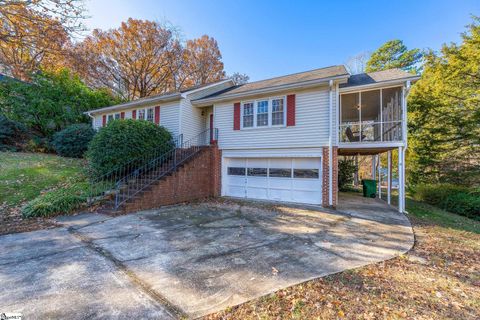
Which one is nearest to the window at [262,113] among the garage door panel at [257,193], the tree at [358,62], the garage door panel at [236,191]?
the garage door panel at [257,193]

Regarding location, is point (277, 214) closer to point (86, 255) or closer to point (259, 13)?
point (86, 255)

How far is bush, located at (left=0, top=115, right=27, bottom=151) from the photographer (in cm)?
1467

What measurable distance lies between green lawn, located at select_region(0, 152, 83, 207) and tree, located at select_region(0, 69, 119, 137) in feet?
13.2

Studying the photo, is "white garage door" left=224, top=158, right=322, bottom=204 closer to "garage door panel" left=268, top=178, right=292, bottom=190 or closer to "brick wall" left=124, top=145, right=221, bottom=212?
"garage door panel" left=268, top=178, right=292, bottom=190

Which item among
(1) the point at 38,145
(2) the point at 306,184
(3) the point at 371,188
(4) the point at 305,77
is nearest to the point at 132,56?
(1) the point at 38,145

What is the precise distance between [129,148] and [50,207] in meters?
3.23

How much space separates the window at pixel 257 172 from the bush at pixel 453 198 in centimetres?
1003

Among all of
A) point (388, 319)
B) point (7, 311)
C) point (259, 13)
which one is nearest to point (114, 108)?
point (259, 13)

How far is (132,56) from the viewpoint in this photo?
2286 centimetres

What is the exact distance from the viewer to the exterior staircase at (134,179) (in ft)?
26.7

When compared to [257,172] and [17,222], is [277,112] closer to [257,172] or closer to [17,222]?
[257,172]

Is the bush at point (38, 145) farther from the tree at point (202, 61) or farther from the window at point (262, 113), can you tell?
the window at point (262, 113)

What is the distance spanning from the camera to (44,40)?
7.75 m

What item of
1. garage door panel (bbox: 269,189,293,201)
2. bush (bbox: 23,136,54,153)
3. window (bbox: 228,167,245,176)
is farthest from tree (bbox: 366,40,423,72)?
bush (bbox: 23,136,54,153)
